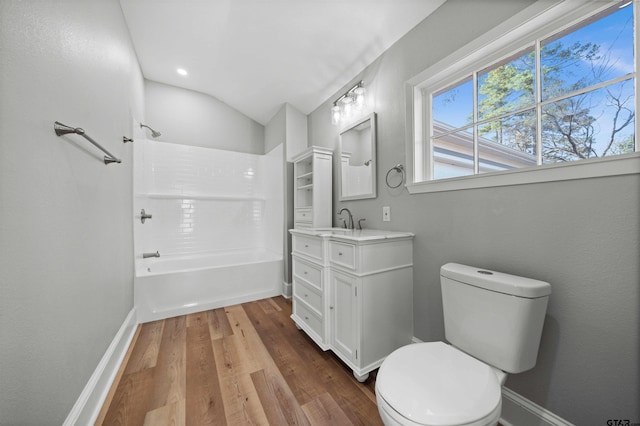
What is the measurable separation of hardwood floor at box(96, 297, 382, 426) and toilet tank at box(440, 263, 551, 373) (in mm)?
644

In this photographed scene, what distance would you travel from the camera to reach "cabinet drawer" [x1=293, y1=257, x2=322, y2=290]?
5.71 feet

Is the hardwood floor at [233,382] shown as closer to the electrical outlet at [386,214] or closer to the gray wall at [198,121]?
the electrical outlet at [386,214]

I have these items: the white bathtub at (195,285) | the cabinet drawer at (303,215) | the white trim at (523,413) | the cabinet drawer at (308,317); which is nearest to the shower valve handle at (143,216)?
the white bathtub at (195,285)

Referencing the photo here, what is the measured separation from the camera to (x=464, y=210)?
1.36 m

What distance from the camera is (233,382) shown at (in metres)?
1.45

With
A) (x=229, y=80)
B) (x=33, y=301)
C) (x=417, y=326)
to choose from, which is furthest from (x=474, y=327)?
(x=229, y=80)

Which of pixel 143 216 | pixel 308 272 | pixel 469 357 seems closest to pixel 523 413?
pixel 469 357

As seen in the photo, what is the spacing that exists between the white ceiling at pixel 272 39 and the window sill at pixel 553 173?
3.77 feet

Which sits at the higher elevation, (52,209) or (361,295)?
(52,209)

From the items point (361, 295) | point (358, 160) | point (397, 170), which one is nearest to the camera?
point (361, 295)

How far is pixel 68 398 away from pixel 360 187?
2134 mm

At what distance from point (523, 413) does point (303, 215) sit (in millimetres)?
2137

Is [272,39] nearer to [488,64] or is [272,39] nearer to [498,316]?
[488,64]

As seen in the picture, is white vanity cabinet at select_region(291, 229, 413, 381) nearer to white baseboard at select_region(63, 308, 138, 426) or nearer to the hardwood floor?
the hardwood floor
